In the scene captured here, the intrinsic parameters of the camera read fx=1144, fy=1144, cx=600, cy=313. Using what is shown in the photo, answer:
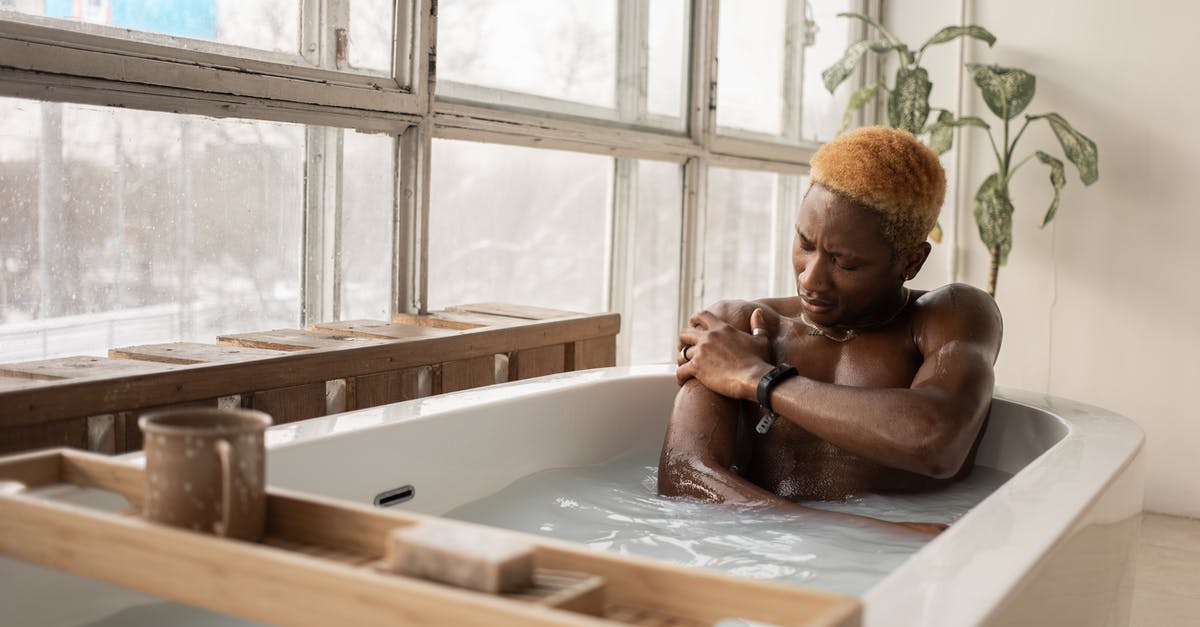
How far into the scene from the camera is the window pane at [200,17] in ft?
5.62

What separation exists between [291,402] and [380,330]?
1.10ft

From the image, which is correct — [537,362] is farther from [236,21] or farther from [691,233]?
[691,233]

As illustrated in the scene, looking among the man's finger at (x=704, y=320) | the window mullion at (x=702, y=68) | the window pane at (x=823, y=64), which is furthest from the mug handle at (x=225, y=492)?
the window pane at (x=823, y=64)

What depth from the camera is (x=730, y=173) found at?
365 centimetres

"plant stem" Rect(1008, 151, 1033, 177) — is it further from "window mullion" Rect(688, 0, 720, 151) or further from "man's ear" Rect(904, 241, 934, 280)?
"man's ear" Rect(904, 241, 934, 280)

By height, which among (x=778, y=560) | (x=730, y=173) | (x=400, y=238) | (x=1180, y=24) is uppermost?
(x=1180, y=24)

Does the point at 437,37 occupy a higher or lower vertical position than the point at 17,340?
higher

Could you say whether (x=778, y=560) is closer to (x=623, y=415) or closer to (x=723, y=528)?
(x=723, y=528)

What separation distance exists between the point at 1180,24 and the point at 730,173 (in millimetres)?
1460

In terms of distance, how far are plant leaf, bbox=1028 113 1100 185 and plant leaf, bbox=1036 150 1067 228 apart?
5 cm

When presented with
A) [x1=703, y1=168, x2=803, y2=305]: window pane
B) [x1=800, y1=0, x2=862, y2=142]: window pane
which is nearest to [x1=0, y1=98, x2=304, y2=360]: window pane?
[x1=703, y1=168, x2=803, y2=305]: window pane

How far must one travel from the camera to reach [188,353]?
168 cm

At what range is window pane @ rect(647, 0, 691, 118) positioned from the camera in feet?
10.4

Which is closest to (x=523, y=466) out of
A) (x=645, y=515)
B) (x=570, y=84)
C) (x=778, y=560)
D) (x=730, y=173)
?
(x=645, y=515)
